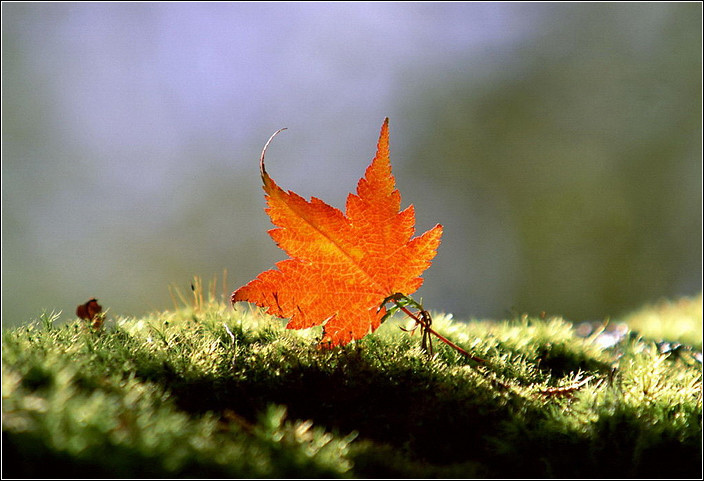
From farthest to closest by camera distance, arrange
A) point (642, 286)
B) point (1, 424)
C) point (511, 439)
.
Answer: point (642, 286) < point (511, 439) < point (1, 424)

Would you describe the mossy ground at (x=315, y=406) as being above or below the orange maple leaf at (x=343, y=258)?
below

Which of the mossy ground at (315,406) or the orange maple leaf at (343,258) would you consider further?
the orange maple leaf at (343,258)

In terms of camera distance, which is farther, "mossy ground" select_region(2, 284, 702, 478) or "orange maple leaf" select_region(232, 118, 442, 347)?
"orange maple leaf" select_region(232, 118, 442, 347)

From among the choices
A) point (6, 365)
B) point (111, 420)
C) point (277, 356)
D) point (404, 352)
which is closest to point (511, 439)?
point (404, 352)

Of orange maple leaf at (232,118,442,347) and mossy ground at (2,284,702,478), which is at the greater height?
orange maple leaf at (232,118,442,347)

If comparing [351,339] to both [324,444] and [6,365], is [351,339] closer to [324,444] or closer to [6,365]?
[324,444]
